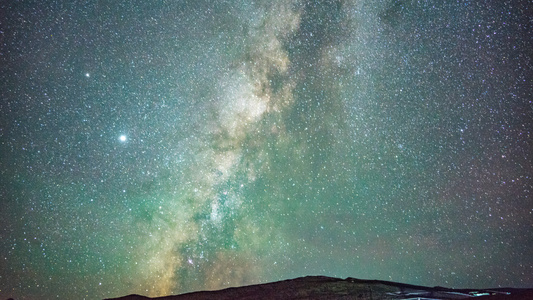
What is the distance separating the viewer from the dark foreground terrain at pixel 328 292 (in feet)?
19.6

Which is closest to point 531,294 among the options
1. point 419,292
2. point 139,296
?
point 419,292

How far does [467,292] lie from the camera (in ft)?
21.1

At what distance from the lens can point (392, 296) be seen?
19.7ft

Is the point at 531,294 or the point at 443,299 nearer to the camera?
the point at 531,294

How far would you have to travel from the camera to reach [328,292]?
6109 millimetres

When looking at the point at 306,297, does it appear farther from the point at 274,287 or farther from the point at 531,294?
the point at 531,294

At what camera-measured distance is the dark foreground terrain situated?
599 cm

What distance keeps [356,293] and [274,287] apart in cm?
159

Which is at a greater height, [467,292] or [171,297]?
[171,297]

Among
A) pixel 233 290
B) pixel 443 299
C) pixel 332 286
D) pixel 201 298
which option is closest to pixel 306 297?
pixel 332 286

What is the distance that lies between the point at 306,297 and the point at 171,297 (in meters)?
2.60

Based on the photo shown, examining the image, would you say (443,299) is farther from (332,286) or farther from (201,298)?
(201,298)

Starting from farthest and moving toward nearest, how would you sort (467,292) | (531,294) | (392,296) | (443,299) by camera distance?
(467,292)
(392,296)
(443,299)
(531,294)

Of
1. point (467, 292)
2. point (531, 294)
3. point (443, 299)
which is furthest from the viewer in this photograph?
point (467, 292)
